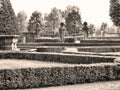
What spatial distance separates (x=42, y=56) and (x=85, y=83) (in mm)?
9012

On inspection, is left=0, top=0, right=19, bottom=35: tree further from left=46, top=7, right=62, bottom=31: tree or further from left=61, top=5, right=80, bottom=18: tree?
left=46, top=7, right=62, bottom=31: tree

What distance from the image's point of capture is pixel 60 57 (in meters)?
17.0

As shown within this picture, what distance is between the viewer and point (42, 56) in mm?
18266

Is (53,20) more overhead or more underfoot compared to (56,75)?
more overhead

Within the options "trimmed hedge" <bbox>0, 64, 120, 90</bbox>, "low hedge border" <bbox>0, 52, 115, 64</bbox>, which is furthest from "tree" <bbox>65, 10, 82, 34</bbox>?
"trimmed hedge" <bbox>0, 64, 120, 90</bbox>

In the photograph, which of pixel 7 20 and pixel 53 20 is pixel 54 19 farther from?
pixel 7 20

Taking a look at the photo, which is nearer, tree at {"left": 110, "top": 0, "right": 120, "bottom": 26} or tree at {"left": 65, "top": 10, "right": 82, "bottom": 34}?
tree at {"left": 110, "top": 0, "right": 120, "bottom": 26}

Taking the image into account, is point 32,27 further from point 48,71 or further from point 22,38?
point 48,71

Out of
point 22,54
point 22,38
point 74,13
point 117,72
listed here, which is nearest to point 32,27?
point 74,13

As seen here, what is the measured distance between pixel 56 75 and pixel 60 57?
25.8 feet

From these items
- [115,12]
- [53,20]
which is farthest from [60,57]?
[53,20]

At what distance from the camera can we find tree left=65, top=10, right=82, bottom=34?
73500mm

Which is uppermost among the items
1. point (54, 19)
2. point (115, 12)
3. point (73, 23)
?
point (54, 19)

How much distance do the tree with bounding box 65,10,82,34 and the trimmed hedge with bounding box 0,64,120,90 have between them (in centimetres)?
6348
